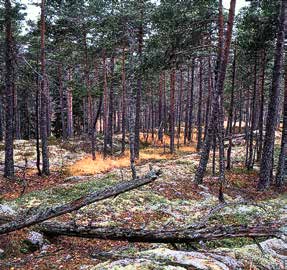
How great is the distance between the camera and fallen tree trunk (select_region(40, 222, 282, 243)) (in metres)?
5.97

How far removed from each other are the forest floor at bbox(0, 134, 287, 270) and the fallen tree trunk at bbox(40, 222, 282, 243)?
0.81 ft

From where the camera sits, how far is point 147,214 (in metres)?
11.9

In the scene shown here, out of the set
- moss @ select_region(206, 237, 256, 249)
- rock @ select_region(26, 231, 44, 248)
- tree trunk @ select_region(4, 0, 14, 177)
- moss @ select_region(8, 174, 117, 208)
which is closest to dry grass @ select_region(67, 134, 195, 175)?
tree trunk @ select_region(4, 0, 14, 177)

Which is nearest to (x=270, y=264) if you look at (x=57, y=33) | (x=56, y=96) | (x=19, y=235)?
(x=19, y=235)

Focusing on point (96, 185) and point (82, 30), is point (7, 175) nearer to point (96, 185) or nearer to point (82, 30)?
point (96, 185)

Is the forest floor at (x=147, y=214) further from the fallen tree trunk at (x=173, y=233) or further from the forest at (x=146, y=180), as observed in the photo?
the fallen tree trunk at (x=173, y=233)

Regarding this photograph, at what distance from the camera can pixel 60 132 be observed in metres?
45.4

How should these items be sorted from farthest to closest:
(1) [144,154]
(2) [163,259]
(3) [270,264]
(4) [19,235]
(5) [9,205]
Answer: (1) [144,154] → (5) [9,205] → (4) [19,235] → (3) [270,264] → (2) [163,259]

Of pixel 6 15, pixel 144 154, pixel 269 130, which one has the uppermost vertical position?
pixel 6 15

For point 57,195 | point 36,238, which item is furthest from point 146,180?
point 57,195

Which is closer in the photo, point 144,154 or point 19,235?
point 19,235

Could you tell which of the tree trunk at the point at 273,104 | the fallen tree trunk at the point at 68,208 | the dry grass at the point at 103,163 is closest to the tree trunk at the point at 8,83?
the dry grass at the point at 103,163

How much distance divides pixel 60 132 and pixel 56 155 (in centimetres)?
1965

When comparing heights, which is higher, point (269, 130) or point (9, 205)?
point (269, 130)
